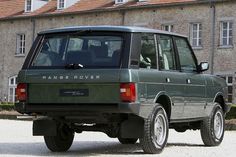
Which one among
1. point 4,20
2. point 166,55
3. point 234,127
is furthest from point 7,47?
point 166,55

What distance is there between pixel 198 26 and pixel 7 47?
14.8 m

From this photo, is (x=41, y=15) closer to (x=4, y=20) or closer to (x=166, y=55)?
(x=4, y=20)

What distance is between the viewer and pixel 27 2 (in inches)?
1636

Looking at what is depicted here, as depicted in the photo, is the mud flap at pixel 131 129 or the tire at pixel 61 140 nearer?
the mud flap at pixel 131 129

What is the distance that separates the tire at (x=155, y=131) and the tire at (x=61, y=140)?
151cm

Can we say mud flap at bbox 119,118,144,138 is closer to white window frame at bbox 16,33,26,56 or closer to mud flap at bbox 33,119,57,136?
mud flap at bbox 33,119,57,136

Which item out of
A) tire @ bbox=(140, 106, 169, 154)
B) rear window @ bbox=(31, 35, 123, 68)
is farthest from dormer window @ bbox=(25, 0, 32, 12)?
tire @ bbox=(140, 106, 169, 154)

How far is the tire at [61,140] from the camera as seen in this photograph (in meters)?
9.84

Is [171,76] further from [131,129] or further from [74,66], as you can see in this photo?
[74,66]

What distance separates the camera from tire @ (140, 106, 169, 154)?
29.5 feet

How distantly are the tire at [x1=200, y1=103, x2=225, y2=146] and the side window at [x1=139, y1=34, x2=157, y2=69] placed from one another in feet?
6.98

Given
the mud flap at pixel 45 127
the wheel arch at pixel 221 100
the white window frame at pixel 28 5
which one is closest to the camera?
the mud flap at pixel 45 127

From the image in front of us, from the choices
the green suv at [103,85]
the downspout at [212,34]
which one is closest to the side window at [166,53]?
the green suv at [103,85]

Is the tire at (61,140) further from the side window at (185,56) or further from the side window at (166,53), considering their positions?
the side window at (185,56)
